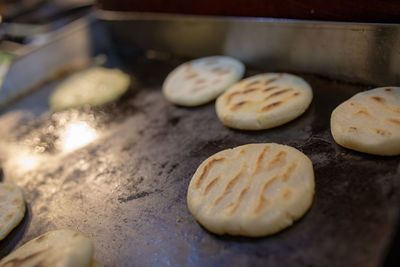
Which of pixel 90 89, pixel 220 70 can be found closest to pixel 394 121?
pixel 220 70

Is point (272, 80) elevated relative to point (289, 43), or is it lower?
lower

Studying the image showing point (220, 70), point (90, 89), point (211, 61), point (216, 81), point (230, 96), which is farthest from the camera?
point (90, 89)

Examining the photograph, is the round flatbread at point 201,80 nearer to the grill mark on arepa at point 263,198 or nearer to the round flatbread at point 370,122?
the round flatbread at point 370,122

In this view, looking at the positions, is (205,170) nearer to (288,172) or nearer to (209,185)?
(209,185)

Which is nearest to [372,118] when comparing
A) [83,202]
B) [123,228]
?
[123,228]

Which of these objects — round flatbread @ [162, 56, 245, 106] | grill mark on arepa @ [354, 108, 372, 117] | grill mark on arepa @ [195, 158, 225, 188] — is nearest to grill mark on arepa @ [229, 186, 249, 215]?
grill mark on arepa @ [195, 158, 225, 188]

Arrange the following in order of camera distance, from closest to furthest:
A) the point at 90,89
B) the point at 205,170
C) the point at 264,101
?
the point at 205,170
the point at 264,101
the point at 90,89

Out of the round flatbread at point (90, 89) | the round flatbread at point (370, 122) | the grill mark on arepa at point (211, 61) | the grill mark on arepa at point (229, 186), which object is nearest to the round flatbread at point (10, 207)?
the round flatbread at point (90, 89)
